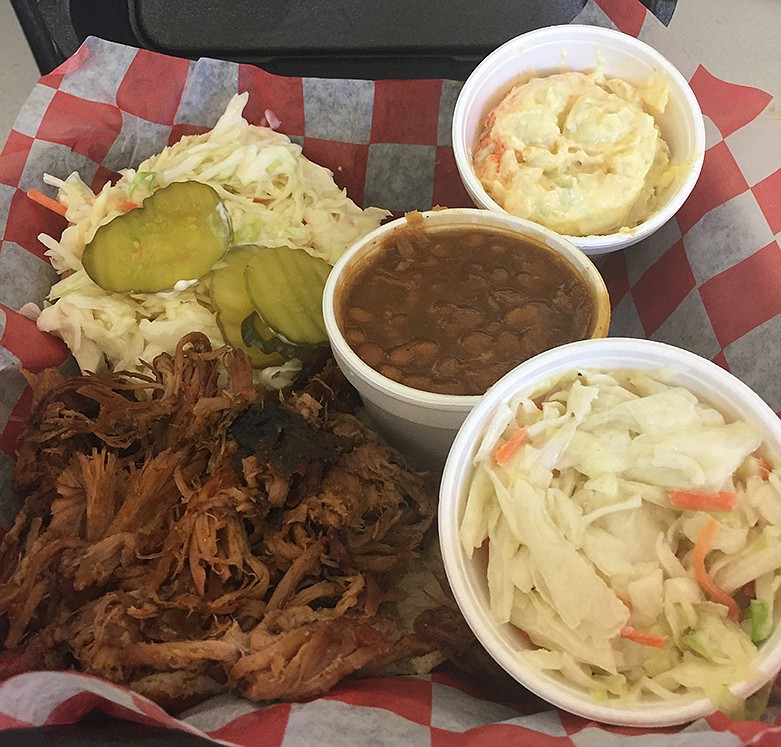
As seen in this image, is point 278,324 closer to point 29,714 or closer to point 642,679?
point 29,714

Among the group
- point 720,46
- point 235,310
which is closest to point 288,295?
point 235,310

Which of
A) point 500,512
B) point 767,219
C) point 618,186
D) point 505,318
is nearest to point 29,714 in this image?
point 500,512

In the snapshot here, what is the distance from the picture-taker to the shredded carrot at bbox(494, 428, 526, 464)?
999mm

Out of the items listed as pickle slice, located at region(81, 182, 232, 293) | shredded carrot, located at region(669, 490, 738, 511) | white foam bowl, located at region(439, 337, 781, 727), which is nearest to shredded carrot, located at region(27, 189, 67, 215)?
pickle slice, located at region(81, 182, 232, 293)

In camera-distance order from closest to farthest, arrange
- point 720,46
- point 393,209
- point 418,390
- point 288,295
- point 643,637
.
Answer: point 643,637, point 418,390, point 288,295, point 393,209, point 720,46

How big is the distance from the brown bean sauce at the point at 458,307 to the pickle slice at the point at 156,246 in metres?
0.36

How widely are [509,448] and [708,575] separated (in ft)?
0.96

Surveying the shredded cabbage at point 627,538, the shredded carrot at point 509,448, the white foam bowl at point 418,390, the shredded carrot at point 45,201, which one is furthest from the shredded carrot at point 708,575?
the shredded carrot at point 45,201

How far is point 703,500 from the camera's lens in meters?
0.95

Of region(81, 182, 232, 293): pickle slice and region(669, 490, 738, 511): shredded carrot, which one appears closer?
region(669, 490, 738, 511): shredded carrot

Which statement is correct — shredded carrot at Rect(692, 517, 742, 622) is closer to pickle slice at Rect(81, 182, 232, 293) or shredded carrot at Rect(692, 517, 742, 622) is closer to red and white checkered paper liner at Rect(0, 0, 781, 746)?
red and white checkered paper liner at Rect(0, 0, 781, 746)

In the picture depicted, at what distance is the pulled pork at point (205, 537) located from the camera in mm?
1086

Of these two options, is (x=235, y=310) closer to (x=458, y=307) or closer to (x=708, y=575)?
(x=458, y=307)

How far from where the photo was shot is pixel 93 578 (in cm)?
113
